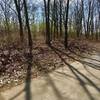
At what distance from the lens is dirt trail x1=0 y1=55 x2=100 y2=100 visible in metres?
6.54

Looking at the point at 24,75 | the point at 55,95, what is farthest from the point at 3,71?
the point at 55,95

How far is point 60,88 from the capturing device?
7453 millimetres

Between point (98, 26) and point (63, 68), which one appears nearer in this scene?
point (63, 68)

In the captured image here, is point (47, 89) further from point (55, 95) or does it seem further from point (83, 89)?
point (83, 89)

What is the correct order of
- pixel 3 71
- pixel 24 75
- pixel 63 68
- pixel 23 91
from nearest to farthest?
1. pixel 23 91
2. pixel 24 75
3. pixel 3 71
4. pixel 63 68

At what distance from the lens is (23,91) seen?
7109 millimetres

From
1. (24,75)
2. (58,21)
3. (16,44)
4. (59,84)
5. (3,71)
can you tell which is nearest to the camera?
(59,84)

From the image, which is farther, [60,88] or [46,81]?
[46,81]

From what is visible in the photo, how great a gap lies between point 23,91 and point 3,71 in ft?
10.5

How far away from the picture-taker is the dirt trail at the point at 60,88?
257 inches

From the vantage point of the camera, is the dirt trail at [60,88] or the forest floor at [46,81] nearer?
the dirt trail at [60,88]

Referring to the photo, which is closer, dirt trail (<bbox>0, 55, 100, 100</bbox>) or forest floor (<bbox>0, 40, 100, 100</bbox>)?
dirt trail (<bbox>0, 55, 100, 100</bbox>)

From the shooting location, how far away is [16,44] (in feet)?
60.4

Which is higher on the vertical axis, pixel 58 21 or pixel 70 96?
pixel 58 21
